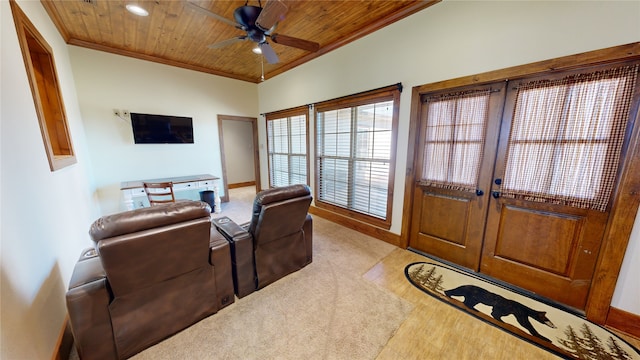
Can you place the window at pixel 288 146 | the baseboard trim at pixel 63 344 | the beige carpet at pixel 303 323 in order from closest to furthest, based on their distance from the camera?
1. the baseboard trim at pixel 63 344
2. the beige carpet at pixel 303 323
3. the window at pixel 288 146

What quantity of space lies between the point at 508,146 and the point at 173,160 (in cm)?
533

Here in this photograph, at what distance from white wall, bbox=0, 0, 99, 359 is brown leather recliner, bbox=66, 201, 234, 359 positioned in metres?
0.19

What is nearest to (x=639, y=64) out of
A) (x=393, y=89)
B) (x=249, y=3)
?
(x=393, y=89)

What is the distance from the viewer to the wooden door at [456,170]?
6.99 feet

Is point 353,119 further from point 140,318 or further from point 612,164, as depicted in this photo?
point 140,318

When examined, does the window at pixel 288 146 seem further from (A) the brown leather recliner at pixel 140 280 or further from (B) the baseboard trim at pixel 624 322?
(B) the baseboard trim at pixel 624 322

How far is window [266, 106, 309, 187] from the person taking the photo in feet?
14.2

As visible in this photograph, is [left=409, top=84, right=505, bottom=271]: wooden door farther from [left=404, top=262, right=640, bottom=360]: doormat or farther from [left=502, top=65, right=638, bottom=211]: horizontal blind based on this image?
[left=404, top=262, right=640, bottom=360]: doormat

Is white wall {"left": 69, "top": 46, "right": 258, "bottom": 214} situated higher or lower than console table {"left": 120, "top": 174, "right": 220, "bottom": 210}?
higher

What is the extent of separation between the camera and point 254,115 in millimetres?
5316

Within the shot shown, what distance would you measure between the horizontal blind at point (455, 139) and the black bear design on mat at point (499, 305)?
40.3 inches

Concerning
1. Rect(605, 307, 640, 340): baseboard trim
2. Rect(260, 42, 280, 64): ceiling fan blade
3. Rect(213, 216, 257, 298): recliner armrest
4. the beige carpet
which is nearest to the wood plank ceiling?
Rect(260, 42, 280, 64): ceiling fan blade

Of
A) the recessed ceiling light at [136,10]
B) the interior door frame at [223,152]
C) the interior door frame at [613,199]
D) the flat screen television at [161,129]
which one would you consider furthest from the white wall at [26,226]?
the interior door frame at [613,199]

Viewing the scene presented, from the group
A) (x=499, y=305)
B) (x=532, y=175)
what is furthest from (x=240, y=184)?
(x=532, y=175)
